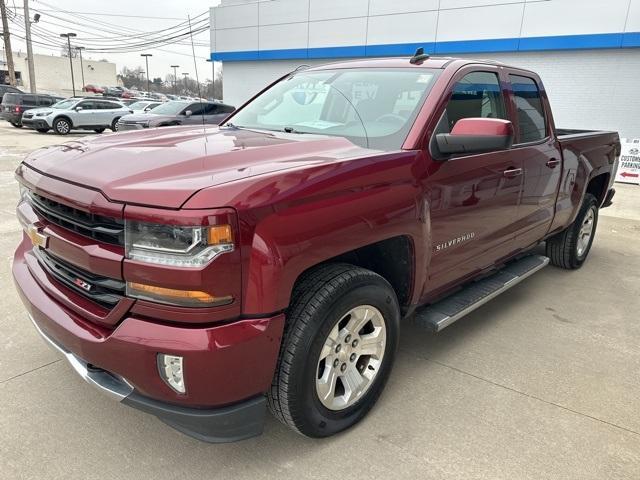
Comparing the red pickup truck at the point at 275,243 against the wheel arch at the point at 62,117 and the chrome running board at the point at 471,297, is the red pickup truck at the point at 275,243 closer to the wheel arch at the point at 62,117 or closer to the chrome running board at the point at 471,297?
the chrome running board at the point at 471,297

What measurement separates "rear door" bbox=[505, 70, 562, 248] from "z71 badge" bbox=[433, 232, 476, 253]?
0.77 metres

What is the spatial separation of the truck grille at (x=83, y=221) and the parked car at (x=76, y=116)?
21047 millimetres

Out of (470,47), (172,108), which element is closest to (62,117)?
(172,108)

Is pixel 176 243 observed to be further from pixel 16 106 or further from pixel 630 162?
pixel 16 106

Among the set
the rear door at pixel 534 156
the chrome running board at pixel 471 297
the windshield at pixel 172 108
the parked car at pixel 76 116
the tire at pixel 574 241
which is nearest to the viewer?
the chrome running board at pixel 471 297

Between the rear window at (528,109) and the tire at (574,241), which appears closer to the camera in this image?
the rear window at (528,109)

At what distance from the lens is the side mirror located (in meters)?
2.73

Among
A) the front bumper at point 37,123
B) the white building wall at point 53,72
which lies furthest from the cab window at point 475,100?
the white building wall at point 53,72

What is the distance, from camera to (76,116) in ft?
69.2

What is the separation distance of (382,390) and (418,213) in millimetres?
1022

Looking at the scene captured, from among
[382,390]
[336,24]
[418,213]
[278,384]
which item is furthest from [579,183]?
[336,24]

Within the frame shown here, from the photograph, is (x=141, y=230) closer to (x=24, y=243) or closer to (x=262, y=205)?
(x=262, y=205)

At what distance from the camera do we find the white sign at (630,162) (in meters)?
12.0

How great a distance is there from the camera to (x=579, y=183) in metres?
4.76
